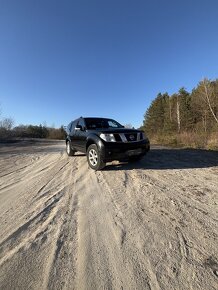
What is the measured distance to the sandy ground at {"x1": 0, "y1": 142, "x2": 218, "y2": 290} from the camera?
2.08m

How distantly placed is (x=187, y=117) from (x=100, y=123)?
4265cm

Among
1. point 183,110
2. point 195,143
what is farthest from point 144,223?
point 183,110

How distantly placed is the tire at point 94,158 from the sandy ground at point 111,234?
42.1 inches

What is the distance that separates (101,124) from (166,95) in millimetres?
60760

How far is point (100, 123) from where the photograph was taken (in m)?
8.30

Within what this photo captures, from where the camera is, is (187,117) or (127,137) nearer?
(127,137)

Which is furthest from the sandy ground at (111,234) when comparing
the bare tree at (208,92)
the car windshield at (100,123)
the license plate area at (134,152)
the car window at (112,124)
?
the bare tree at (208,92)

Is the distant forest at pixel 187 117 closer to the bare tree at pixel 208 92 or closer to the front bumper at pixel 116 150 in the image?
the bare tree at pixel 208 92

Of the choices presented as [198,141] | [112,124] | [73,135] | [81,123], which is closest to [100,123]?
[112,124]

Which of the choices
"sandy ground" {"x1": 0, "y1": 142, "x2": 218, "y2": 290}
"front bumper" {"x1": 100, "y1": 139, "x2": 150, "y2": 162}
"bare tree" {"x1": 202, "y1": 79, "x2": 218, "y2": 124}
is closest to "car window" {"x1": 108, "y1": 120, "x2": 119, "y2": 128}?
"front bumper" {"x1": 100, "y1": 139, "x2": 150, "y2": 162}

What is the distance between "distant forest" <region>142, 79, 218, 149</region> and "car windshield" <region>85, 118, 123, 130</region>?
21.1ft

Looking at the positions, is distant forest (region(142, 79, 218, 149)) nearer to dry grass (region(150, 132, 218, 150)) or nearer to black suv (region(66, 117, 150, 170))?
dry grass (region(150, 132, 218, 150))

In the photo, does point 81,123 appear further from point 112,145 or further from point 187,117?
point 187,117

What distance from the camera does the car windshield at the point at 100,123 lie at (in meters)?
8.00
